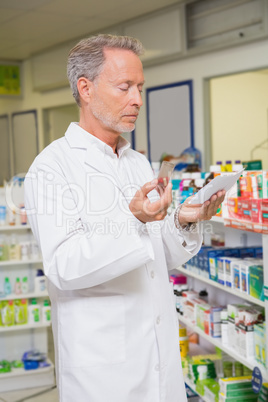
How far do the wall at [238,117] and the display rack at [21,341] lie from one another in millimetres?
4023

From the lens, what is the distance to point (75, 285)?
1.57 meters

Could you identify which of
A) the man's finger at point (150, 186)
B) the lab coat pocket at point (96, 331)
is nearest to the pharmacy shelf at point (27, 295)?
the lab coat pocket at point (96, 331)

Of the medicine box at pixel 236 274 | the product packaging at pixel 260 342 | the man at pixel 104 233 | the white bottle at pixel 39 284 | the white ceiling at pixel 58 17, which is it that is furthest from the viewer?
the white ceiling at pixel 58 17

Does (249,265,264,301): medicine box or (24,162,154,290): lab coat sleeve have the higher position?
(24,162,154,290): lab coat sleeve

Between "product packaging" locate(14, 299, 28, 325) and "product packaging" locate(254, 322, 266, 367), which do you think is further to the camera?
"product packaging" locate(14, 299, 28, 325)

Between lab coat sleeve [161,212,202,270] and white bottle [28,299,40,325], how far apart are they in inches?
114

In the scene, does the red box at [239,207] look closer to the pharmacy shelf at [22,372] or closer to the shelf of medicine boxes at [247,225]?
the shelf of medicine boxes at [247,225]

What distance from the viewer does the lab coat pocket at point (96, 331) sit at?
1.71 metres

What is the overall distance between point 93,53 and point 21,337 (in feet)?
11.6

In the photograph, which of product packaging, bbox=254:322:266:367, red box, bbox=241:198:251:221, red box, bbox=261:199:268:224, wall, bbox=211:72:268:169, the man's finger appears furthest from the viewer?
wall, bbox=211:72:268:169

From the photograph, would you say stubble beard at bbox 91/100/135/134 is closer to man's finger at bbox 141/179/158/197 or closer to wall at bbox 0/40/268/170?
man's finger at bbox 141/179/158/197

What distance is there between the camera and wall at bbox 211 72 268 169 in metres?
7.74

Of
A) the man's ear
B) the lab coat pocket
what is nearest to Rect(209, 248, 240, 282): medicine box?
the lab coat pocket

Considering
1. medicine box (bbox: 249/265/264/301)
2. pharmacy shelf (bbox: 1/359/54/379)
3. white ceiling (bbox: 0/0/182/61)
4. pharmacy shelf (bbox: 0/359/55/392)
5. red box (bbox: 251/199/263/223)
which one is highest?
white ceiling (bbox: 0/0/182/61)
